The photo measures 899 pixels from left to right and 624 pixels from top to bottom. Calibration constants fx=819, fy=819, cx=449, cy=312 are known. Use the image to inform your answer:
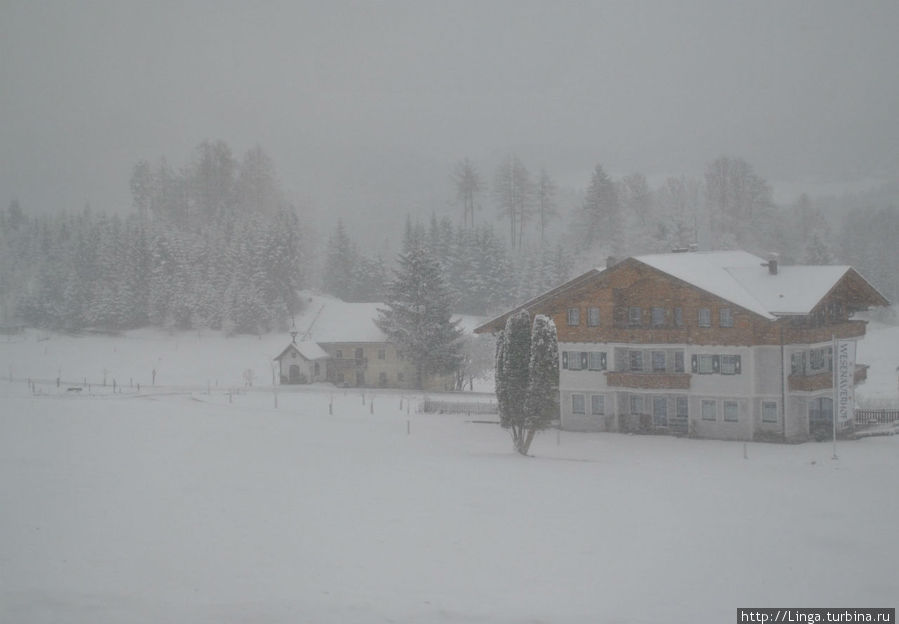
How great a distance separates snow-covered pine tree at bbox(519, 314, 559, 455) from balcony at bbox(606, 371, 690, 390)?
35.9ft

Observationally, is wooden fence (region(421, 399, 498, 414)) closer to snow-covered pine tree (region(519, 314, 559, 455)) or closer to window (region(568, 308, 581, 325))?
window (region(568, 308, 581, 325))

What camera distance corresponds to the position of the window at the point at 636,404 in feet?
167

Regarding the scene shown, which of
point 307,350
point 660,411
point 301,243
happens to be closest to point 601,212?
point 301,243

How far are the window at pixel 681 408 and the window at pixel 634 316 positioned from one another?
5.20m

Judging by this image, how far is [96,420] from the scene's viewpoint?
37.4 meters

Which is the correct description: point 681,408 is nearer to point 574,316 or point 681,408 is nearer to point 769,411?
point 769,411

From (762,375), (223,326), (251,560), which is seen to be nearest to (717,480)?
(762,375)

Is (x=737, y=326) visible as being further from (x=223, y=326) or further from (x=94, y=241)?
(x=94, y=241)

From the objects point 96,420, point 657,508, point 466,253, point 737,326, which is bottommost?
point 657,508

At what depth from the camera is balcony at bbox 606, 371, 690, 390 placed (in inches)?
1909

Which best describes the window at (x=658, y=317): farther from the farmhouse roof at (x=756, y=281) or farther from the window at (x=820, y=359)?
the window at (x=820, y=359)

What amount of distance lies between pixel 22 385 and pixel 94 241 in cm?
4992

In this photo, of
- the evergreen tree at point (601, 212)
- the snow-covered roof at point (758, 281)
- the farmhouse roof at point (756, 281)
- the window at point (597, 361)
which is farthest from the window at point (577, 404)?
the evergreen tree at point (601, 212)

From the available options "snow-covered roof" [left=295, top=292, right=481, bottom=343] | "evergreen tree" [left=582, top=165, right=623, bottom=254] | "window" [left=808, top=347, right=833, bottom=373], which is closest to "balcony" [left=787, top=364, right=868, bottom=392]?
"window" [left=808, top=347, right=833, bottom=373]
